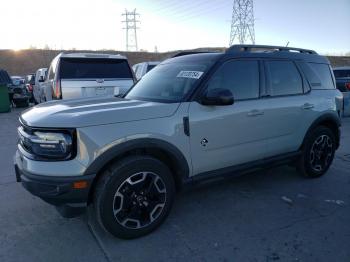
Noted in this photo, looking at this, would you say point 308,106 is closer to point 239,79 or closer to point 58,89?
point 239,79

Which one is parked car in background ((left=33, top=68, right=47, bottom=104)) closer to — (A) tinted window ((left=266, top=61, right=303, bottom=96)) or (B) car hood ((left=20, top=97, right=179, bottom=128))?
(B) car hood ((left=20, top=97, right=179, bottom=128))

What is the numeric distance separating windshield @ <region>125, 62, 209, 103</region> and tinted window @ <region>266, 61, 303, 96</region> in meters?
1.02

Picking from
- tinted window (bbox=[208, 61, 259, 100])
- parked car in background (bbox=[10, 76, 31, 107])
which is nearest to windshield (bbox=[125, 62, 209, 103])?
tinted window (bbox=[208, 61, 259, 100])

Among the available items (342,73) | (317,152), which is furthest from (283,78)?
(342,73)

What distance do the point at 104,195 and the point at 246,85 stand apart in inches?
84.4

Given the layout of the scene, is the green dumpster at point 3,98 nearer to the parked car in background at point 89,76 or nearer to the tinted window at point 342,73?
the parked car in background at point 89,76

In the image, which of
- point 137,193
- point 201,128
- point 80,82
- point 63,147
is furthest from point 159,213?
point 80,82

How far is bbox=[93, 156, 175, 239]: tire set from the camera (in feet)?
9.86

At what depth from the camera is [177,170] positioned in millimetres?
3441

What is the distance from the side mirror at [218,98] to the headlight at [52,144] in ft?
4.70

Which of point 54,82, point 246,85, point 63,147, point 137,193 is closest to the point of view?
point 63,147

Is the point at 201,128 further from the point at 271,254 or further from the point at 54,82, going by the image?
the point at 54,82

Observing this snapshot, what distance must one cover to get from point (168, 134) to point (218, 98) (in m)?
0.65

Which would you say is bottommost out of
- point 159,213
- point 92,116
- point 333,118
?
point 159,213
